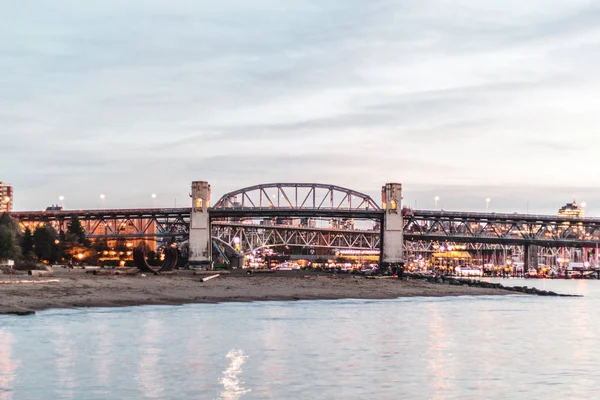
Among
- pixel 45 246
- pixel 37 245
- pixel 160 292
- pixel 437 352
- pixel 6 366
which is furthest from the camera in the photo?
pixel 37 245

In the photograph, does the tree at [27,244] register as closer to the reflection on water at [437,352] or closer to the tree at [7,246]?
the tree at [7,246]

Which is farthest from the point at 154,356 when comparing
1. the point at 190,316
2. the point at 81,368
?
the point at 190,316

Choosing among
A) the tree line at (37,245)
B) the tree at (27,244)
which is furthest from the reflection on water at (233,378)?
the tree at (27,244)

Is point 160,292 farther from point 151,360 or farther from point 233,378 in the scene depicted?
point 233,378

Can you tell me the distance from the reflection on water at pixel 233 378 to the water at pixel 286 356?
5cm

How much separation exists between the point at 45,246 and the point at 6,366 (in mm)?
125454

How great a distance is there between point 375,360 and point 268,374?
6536 millimetres

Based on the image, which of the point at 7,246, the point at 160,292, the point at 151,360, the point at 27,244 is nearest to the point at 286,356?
the point at 151,360

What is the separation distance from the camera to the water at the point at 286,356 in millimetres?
32750

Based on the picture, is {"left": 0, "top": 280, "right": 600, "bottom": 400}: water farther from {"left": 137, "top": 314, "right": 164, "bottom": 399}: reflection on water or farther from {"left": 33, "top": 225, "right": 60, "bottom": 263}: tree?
{"left": 33, "top": 225, "right": 60, "bottom": 263}: tree

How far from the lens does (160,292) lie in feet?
260

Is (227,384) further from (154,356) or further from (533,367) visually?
(533,367)

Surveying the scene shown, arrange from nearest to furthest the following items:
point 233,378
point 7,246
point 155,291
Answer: point 233,378, point 155,291, point 7,246

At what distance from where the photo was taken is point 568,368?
40.2 meters
